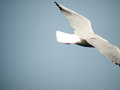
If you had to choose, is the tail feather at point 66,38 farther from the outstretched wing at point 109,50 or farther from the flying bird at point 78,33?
the outstretched wing at point 109,50

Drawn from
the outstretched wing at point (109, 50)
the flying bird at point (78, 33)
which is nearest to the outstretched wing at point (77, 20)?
the flying bird at point (78, 33)

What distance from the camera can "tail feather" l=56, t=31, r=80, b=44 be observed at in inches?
112

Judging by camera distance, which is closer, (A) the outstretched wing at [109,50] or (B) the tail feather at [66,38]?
(A) the outstretched wing at [109,50]

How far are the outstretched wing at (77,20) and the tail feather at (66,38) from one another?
0.31ft

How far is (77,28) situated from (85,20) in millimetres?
258

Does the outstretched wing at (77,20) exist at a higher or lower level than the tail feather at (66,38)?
higher

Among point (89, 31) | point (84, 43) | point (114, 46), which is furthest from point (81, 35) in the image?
point (114, 46)

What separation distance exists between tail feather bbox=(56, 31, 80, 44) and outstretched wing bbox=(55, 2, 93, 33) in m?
0.09

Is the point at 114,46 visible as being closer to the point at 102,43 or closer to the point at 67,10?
the point at 102,43

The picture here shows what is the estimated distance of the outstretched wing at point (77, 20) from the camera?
2.79 meters

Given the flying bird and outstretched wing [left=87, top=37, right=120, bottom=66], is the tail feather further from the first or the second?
outstretched wing [left=87, top=37, right=120, bottom=66]

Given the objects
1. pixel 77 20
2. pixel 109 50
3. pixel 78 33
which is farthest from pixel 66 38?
pixel 109 50

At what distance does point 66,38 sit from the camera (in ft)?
9.52

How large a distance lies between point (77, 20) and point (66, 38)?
260 mm
